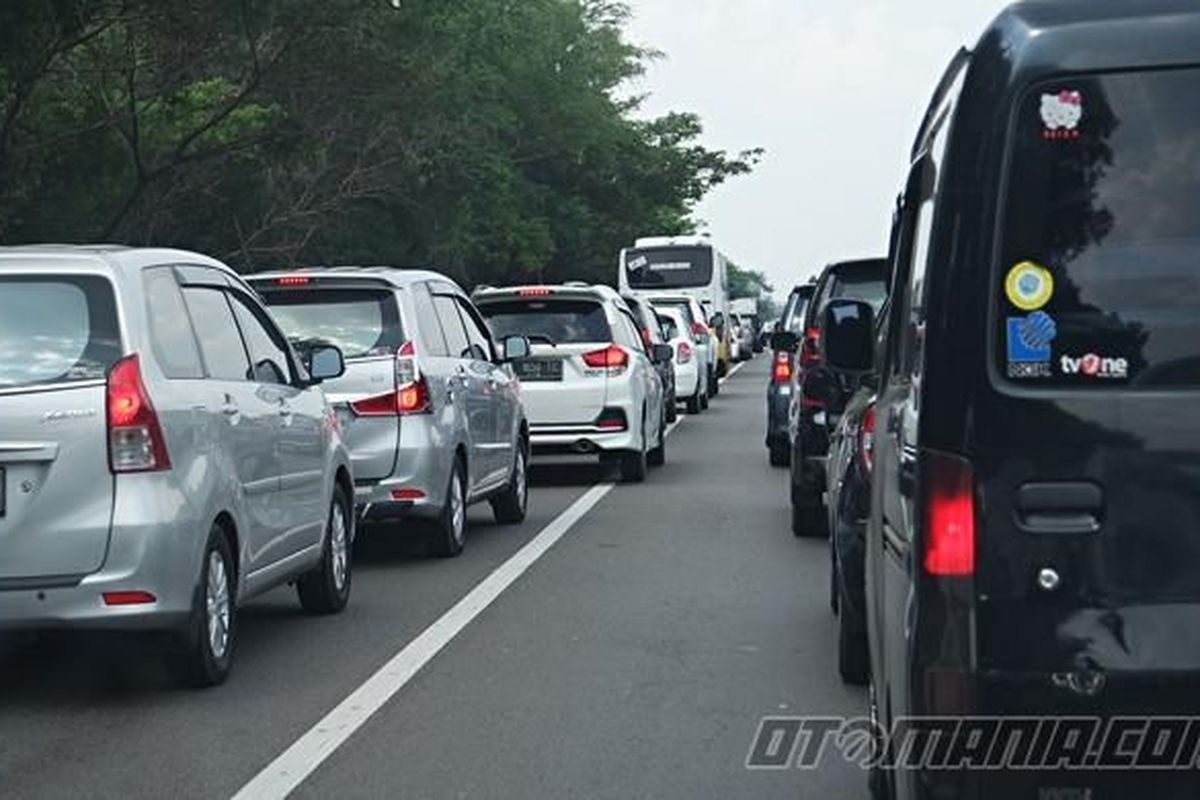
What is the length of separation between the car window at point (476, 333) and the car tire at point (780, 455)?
635cm

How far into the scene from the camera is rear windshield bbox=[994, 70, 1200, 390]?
16.7 ft

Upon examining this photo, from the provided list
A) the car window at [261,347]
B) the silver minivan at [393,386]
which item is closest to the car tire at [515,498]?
the silver minivan at [393,386]

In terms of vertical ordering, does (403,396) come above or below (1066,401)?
below

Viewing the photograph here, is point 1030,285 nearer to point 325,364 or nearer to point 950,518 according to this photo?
point 950,518

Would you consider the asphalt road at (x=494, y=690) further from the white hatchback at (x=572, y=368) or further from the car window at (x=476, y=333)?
the white hatchback at (x=572, y=368)

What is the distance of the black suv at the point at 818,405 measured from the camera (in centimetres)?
1432

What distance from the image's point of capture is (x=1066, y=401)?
507 centimetres

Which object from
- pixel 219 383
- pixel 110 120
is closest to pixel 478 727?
pixel 219 383

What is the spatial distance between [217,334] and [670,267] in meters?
49.4

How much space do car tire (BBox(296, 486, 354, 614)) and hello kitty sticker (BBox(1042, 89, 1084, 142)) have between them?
6.69 m

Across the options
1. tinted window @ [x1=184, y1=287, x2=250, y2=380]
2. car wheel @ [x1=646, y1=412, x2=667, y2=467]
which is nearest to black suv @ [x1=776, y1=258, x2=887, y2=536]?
tinted window @ [x1=184, y1=287, x2=250, y2=380]

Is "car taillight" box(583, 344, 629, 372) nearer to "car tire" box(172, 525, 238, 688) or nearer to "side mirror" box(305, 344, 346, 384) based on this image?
"side mirror" box(305, 344, 346, 384)

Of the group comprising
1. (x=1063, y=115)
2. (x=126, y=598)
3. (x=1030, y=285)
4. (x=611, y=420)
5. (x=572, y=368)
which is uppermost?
(x=1063, y=115)

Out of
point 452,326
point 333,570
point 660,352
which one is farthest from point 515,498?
point 660,352
